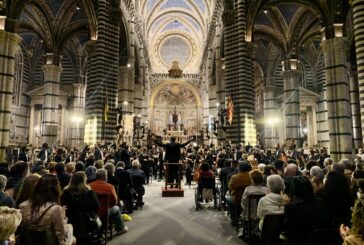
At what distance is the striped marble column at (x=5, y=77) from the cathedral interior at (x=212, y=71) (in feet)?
0.17

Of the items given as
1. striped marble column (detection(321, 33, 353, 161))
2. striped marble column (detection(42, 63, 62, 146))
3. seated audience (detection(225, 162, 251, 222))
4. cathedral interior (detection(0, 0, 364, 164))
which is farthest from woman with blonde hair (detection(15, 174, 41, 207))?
striped marble column (detection(42, 63, 62, 146))

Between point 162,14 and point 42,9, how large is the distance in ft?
73.4

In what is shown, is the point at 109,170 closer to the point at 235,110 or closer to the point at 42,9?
the point at 235,110

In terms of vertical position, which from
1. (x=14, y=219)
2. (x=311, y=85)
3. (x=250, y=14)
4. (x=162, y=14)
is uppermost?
(x=162, y=14)

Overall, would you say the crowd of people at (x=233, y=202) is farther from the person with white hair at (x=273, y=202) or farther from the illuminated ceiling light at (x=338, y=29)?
the illuminated ceiling light at (x=338, y=29)

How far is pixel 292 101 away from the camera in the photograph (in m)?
24.8

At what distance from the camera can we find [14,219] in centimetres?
244

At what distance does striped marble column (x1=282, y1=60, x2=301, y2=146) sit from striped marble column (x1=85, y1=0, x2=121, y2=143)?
1462 cm

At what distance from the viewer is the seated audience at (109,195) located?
5070 mm

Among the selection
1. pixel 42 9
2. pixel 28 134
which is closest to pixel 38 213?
pixel 42 9

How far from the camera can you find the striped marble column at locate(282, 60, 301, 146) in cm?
2433

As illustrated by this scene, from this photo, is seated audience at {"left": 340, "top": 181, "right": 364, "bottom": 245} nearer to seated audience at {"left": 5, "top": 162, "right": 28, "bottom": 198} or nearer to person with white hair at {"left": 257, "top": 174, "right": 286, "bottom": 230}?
person with white hair at {"left": 257, "top": 174, "right": 286, "bottom": 230}

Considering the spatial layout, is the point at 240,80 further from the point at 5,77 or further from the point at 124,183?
the point at 5,77

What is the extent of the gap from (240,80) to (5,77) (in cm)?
1310
